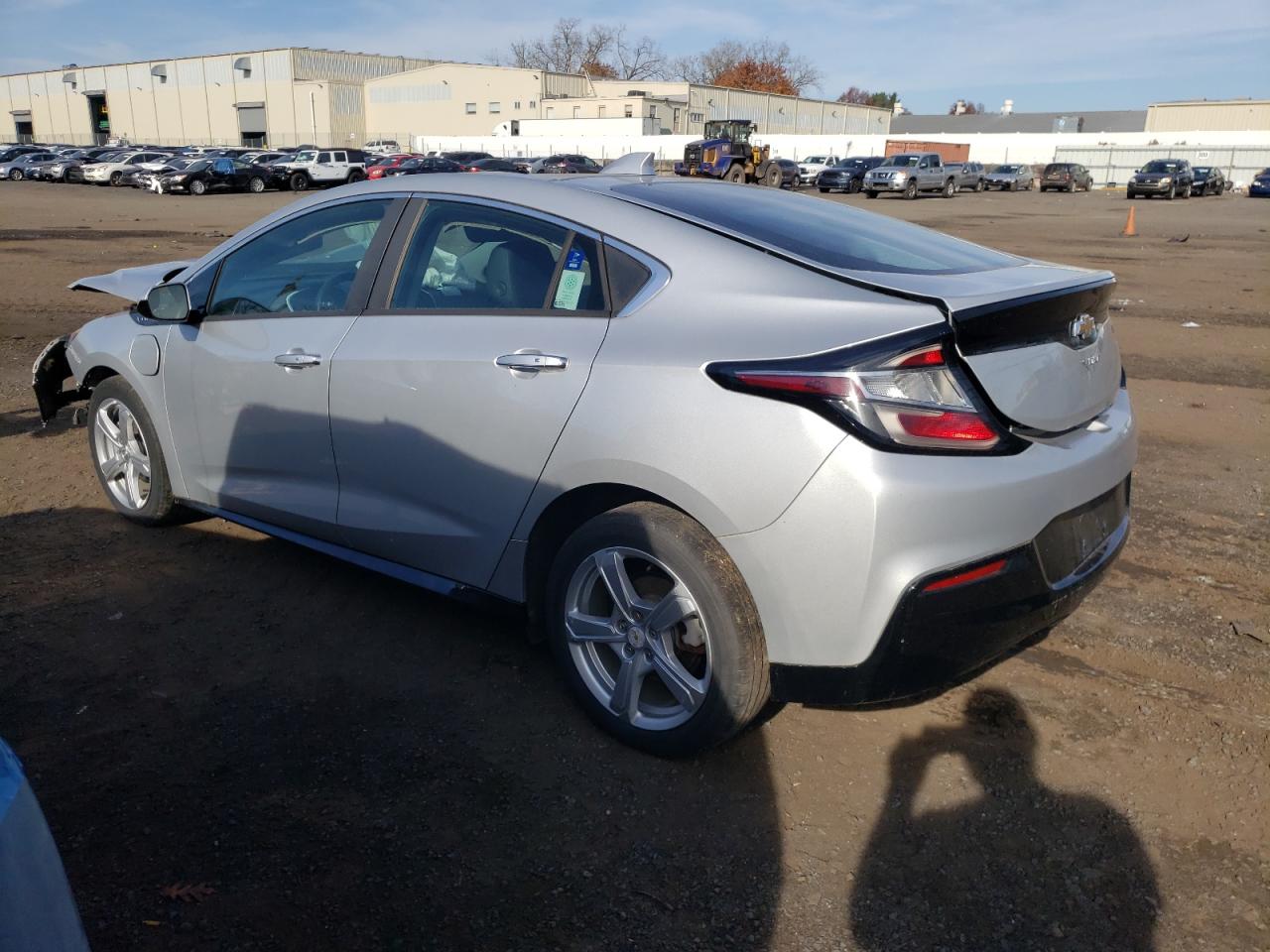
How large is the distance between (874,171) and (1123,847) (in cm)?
4526

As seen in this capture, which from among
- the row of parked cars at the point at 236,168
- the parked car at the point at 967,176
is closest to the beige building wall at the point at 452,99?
the row of parked cars at the point at 236,168

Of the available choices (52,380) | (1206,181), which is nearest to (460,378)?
Result: (52,380)

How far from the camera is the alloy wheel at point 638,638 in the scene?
9.78 feet

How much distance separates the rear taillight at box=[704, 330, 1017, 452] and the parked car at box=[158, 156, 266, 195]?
143ft

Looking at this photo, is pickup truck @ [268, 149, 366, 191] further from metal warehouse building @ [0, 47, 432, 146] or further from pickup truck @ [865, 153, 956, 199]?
metal warehouse building @ [0, 47, 432, 146]

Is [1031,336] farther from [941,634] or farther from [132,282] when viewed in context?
[132,282]

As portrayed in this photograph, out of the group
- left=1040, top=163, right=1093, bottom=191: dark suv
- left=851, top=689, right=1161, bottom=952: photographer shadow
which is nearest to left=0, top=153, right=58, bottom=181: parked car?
left=1040, top=163, right=1093, bottom=191: dark suv

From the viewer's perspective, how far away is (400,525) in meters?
3.64

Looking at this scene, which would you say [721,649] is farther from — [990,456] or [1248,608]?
[1248,608]

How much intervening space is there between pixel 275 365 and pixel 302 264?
1.60ft

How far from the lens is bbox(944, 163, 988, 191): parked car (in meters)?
48.5

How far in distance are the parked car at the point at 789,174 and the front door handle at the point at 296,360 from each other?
1847 inches

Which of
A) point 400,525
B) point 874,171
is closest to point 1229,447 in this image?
point 400,525

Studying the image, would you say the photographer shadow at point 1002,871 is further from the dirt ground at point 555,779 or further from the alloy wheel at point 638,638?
the alloy wheel at point 638,638
